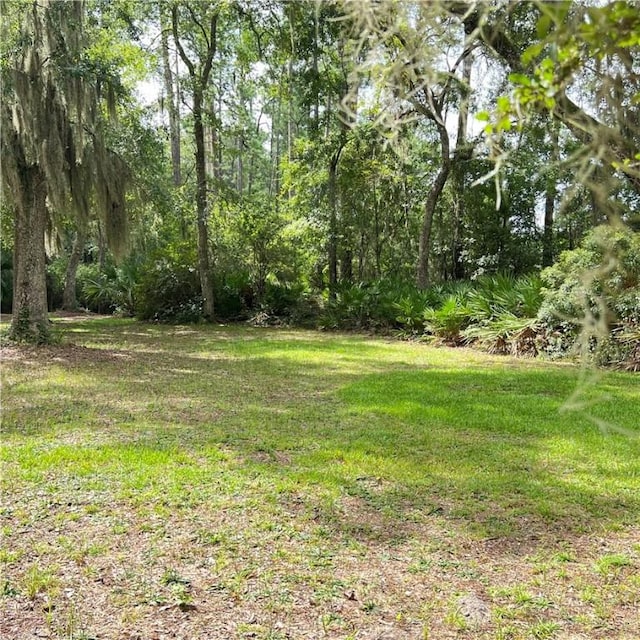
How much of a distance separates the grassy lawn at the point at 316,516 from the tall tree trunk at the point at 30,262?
293cm

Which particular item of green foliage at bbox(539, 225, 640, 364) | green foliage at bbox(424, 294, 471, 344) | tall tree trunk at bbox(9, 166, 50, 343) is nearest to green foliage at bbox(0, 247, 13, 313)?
tall tree trunk at bbox(9, 166, 50, 343)

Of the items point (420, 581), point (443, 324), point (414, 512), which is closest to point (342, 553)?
point (420, 581)

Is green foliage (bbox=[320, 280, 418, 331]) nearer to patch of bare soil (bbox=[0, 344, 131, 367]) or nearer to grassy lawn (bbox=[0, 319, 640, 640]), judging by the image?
patch of bare soil (bbox=[0, 344, 131, 367])

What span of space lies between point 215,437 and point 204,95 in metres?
10.3

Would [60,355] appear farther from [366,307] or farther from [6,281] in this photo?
[6,281]

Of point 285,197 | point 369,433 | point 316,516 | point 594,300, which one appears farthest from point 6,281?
point 316,516

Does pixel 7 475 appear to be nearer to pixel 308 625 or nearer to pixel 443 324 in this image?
pixel 308 625

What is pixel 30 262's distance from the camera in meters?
8.20

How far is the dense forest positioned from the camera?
7496mm

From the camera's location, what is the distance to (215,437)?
423 centimetres

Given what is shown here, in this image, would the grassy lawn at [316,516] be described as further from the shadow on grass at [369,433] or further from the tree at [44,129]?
the tree at [44,129]

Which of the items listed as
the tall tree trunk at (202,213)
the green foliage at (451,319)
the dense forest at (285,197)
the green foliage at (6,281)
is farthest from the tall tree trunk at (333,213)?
the green foliage at (6,281)

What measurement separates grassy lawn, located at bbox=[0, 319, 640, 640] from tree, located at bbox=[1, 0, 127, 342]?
3.12 metres

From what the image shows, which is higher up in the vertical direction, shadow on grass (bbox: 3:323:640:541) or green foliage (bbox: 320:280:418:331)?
green foliage (bbox: 320:280:418:331)
